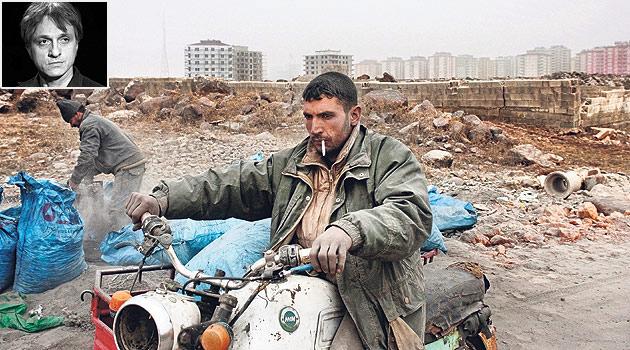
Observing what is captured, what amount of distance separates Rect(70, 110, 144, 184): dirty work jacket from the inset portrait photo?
117 centimetres

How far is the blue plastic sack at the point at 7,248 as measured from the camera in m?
4.62

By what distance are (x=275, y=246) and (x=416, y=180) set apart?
53 cm

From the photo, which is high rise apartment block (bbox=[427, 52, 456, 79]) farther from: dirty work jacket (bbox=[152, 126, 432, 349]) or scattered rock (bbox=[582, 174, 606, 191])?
dirty work jacket (bbox=[152, 126, 432, 349])

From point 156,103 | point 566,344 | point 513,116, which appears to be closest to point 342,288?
point 566,344

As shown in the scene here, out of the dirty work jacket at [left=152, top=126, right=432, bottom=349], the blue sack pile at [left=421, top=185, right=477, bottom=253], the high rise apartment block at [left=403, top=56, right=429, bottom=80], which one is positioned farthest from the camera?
the high rise apartment block at [left=403, top=56, right=429, bottom=80]

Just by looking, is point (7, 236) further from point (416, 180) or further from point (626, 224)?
point (626, 224)

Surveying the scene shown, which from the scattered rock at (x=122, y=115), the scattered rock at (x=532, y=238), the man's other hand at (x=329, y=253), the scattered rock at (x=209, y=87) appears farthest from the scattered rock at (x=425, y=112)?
the man's other hand at (x=329, y=253)

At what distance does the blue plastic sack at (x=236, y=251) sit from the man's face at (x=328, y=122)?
1501mm

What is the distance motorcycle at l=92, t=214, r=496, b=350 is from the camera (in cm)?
170

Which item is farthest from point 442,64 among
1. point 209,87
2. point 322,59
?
point 209,87

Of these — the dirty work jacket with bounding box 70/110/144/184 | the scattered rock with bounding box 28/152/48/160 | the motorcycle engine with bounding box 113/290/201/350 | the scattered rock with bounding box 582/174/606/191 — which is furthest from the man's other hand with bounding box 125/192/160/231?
the scattered rock with bounding box 28/152/48/160

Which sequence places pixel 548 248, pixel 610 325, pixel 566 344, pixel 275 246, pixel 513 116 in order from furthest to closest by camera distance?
pixel 513 116 → pixel 548 248 → pixel 610 325 → pixel 566 344 → pixel 275 246

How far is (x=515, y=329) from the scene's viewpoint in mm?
4324

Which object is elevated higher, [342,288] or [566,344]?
[342,288]
